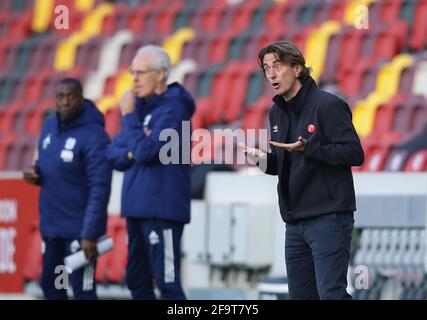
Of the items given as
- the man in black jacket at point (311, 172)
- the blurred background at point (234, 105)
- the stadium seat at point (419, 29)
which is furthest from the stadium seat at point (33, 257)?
the man in black jacket at point (311, 172)

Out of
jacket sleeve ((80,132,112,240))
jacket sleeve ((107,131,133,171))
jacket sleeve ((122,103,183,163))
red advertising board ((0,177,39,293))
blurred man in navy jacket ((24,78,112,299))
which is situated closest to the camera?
jacket sleeve ((122,103,183,163))

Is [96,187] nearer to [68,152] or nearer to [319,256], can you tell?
[68,152]

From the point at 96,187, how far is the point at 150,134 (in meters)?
0.61

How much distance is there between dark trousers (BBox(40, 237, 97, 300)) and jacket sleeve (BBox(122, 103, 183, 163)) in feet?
2.88

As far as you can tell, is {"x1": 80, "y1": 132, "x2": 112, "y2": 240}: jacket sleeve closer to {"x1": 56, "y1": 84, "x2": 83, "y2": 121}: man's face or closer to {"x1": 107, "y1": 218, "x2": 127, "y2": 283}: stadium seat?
{"x1": 56, "y1": 84, "x2": 83, "y2": 121}: man's face

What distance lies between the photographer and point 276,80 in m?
6.32

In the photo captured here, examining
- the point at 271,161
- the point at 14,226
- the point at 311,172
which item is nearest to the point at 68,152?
the point at 271,161

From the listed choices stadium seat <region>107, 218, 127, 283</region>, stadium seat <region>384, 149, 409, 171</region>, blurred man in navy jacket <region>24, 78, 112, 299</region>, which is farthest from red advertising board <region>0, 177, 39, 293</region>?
blurred man in navy jacket <region>24, 78, 112, 299</region>

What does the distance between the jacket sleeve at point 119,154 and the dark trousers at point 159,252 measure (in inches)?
13.4

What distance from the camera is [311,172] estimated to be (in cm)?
627

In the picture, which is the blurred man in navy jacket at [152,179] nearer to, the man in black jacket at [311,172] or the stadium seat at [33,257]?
the man in black jacket at [311,172]

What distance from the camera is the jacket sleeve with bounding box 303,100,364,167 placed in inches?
241

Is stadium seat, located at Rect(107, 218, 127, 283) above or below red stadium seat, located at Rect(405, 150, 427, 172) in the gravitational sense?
below

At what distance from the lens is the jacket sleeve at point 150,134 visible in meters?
8.00
